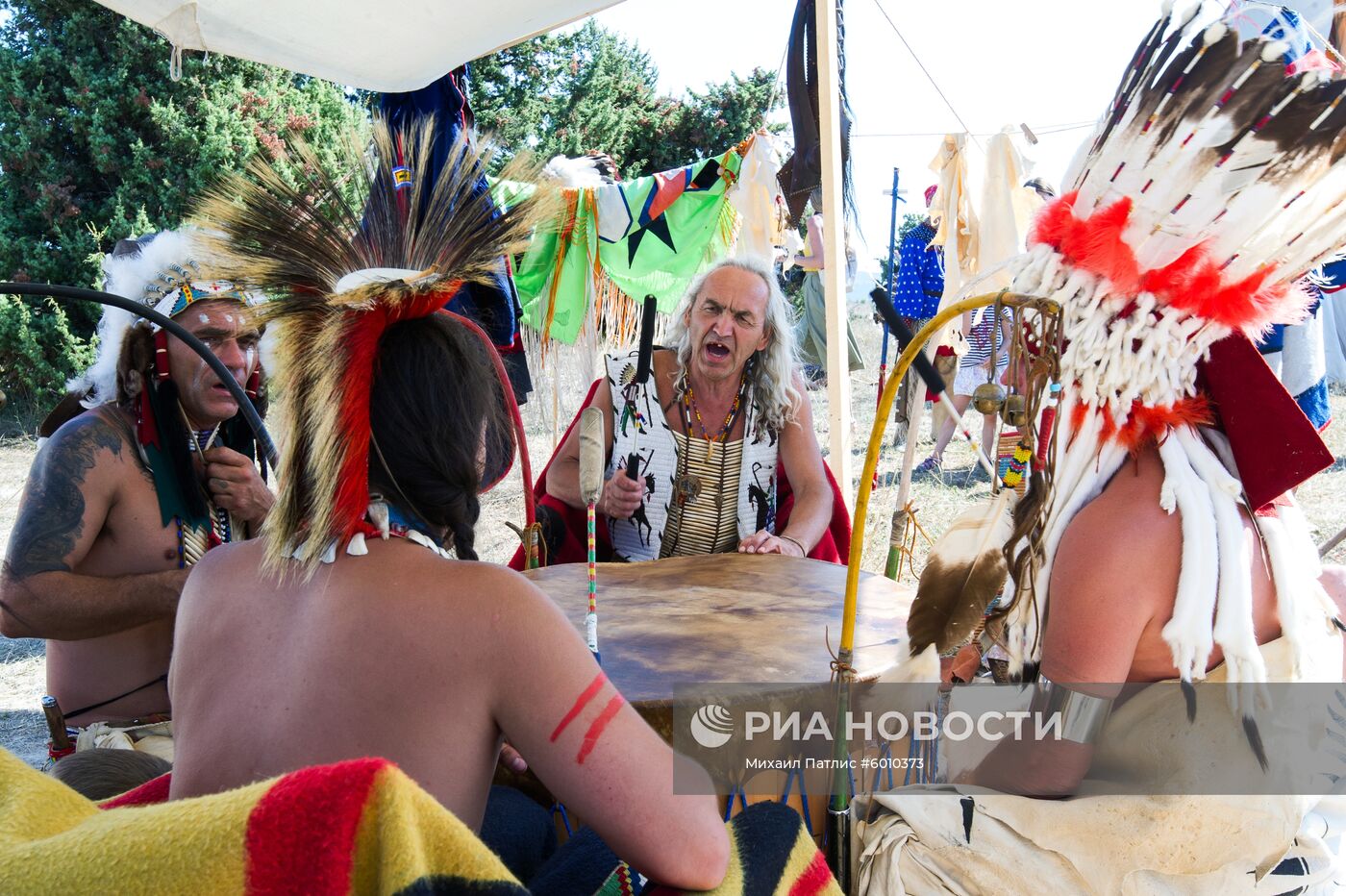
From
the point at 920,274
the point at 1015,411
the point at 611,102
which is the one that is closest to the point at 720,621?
the point at 1015,411

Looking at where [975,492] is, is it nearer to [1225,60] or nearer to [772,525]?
[772,525]

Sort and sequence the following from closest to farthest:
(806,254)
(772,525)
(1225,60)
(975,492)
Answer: (1225,60) → (772,525) → (806,254) → (975,492)

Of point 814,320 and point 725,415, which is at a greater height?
point 814,320

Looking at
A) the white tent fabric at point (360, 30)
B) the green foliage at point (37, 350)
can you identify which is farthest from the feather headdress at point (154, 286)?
the green foliage at point (37, 350)

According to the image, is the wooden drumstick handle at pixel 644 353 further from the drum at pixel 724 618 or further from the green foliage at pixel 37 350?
the green foliage at pixel 37 350

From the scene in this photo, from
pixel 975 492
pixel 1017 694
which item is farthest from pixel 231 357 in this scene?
pixel 975 492

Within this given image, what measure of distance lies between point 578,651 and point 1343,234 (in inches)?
55.9

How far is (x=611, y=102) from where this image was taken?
49.1 feet

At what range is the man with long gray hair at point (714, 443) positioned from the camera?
3373 millimetres

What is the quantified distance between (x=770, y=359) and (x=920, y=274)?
3.94 meters

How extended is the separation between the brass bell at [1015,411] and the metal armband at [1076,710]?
0.46 meters

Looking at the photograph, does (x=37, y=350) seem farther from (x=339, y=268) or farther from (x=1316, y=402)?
(x=1316, y=402)

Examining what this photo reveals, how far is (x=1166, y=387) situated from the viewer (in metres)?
1.68

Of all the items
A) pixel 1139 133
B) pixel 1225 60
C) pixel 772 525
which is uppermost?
pixel 1225 60
